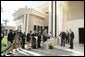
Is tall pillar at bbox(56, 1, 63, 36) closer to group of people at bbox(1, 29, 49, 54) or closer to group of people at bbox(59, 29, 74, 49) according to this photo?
group of people at bbox(59, 29, 74, 49)

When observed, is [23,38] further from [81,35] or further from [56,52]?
[81,35]

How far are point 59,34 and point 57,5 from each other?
1.06 metres

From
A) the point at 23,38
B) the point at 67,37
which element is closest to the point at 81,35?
the point at 67,37

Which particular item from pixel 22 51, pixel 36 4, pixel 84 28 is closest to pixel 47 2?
pixel 36 4

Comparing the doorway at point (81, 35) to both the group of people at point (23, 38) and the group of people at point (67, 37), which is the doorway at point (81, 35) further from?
the group of people at point (23, 38)

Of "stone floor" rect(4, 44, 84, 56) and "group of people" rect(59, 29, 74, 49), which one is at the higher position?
"group of people" rect(59, 29, 74, 49)

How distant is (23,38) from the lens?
15.2 ft

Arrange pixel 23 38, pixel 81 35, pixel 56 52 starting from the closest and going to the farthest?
pixel 56 52 → pixel 23 38 → pixel 81 35

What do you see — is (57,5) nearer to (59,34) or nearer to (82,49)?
(59,34)

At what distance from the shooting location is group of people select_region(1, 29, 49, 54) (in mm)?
4459

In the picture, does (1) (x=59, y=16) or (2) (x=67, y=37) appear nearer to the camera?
(2) (x=67, y=37)

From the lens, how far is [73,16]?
16.4 feet

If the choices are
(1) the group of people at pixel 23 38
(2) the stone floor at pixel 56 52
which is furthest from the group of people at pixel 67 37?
(1) the group of people at pixel 23 38

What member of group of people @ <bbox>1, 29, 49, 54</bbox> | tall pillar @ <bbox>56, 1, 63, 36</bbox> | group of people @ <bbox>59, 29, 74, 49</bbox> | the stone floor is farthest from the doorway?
group of people @ <bbox>1, 29, 49, 54</bbox>
